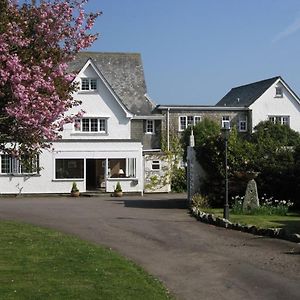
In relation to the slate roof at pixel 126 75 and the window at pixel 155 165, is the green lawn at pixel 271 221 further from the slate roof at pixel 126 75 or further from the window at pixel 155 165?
the slate roof at pixel 126 75

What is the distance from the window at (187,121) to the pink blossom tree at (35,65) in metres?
36.6

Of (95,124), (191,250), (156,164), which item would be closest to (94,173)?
(95,124)

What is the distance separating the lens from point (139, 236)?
17547mm

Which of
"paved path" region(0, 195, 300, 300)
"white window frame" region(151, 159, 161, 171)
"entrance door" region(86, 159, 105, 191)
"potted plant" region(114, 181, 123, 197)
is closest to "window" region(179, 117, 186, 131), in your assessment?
"white window frame" region(151, 159, 161, 171)

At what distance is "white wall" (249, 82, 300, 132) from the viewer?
51.8m

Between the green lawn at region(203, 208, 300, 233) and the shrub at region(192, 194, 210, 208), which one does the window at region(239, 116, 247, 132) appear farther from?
the green lawn at region(203, 208, 300, 233)

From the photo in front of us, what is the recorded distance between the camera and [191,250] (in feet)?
48.6

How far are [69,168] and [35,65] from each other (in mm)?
30544

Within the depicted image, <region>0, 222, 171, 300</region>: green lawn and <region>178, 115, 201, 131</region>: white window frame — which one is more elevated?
<region>178, 115, 201, 131</region>: white window frame

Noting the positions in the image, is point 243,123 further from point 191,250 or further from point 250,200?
point 191,250

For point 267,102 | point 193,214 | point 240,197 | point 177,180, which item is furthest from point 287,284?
point 267,102

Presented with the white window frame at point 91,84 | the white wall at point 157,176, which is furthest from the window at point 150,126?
the white window frame at point 91,84

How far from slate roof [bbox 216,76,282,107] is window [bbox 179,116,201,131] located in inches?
194

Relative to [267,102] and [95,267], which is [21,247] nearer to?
[95,267]
